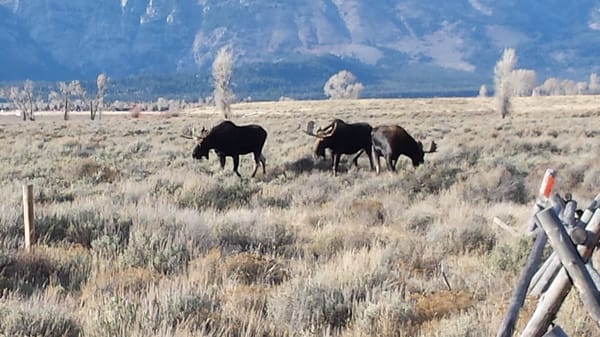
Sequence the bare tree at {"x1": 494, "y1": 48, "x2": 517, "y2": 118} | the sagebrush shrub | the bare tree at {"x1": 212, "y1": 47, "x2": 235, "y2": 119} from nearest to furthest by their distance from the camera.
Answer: the sagebrush shrub, the bare tree at {"x1": 494, "y1": 48, "x2": 517, "y2": 118}, the bare tree at {"x1": 212, "y1": 47, "x2": 235, "y2": 119}

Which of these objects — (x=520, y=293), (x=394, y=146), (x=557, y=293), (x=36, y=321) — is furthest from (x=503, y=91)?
(x=557, y=293)

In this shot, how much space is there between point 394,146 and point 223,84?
3126 inches

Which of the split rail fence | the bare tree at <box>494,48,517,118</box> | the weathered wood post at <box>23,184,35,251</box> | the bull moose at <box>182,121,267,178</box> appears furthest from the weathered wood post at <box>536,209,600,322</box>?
the bare tree at <box>494,48,517,118</box>

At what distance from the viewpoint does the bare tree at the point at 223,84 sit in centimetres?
9138

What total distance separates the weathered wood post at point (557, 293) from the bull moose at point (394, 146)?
45.7ft

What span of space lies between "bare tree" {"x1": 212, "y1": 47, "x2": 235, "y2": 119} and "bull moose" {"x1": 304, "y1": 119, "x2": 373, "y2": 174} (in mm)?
67114

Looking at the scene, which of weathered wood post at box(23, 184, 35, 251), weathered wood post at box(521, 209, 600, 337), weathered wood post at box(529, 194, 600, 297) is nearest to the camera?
weathered wood post at box(521, 209, 600, 337)

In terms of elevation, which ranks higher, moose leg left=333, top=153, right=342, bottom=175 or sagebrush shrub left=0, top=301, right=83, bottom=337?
sagebrush shrub left=0, top=301, right=83, bottom=337

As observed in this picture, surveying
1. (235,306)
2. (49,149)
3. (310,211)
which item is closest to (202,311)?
(235,306)

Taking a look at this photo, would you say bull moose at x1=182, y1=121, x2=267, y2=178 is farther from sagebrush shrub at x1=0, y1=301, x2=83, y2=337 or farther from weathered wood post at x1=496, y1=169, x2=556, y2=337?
weathered wood post at x1=496, y1=169, x2=556, y2=337

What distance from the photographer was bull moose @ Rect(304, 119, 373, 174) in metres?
19.0

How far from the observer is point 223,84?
9569cm

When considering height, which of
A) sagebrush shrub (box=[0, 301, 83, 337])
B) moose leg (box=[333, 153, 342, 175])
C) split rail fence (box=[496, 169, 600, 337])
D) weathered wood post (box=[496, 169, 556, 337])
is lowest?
moose leg (box=[333, 153, 342, 175])

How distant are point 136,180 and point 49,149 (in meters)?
10.8
